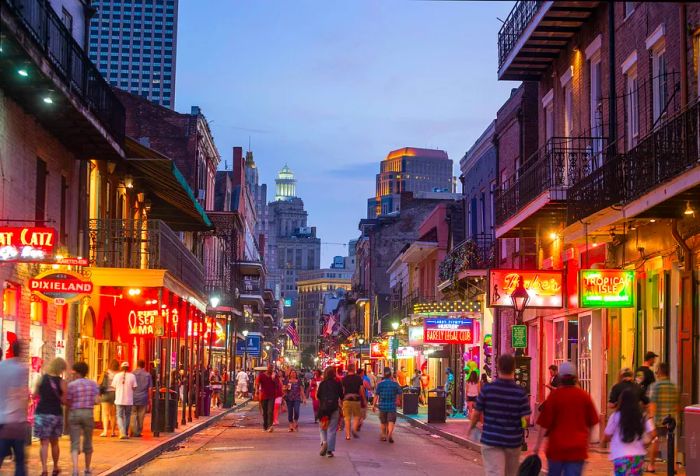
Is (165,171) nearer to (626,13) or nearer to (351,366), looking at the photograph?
(351,366)

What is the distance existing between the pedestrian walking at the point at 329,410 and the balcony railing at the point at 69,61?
23.0 ft

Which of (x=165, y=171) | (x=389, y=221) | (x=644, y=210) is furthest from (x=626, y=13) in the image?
(x=389, y=221)

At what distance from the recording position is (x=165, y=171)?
29984 mm

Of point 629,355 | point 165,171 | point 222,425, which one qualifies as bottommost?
point 222,425

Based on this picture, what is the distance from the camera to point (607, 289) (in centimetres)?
2184

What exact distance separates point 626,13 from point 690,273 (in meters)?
6.16

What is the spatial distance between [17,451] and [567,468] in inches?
239

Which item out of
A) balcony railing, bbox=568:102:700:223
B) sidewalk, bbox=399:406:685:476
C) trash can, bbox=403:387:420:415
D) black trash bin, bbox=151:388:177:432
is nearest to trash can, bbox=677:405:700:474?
sidewalk, bbox=399:406:685:476

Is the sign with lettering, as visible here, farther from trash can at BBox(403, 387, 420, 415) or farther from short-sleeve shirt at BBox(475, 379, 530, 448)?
trash can at BBox(403, 387, 420, 415)

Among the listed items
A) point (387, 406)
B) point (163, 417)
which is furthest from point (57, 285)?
point (387, 406)

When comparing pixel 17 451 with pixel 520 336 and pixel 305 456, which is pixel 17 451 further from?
pixel 520 336

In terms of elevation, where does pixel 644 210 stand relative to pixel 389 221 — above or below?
below

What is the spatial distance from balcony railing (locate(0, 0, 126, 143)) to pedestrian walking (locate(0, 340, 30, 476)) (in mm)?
5110

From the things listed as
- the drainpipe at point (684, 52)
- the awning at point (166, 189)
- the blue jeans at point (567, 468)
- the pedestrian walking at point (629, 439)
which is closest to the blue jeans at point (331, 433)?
the drainpipe at point (684, 52)
